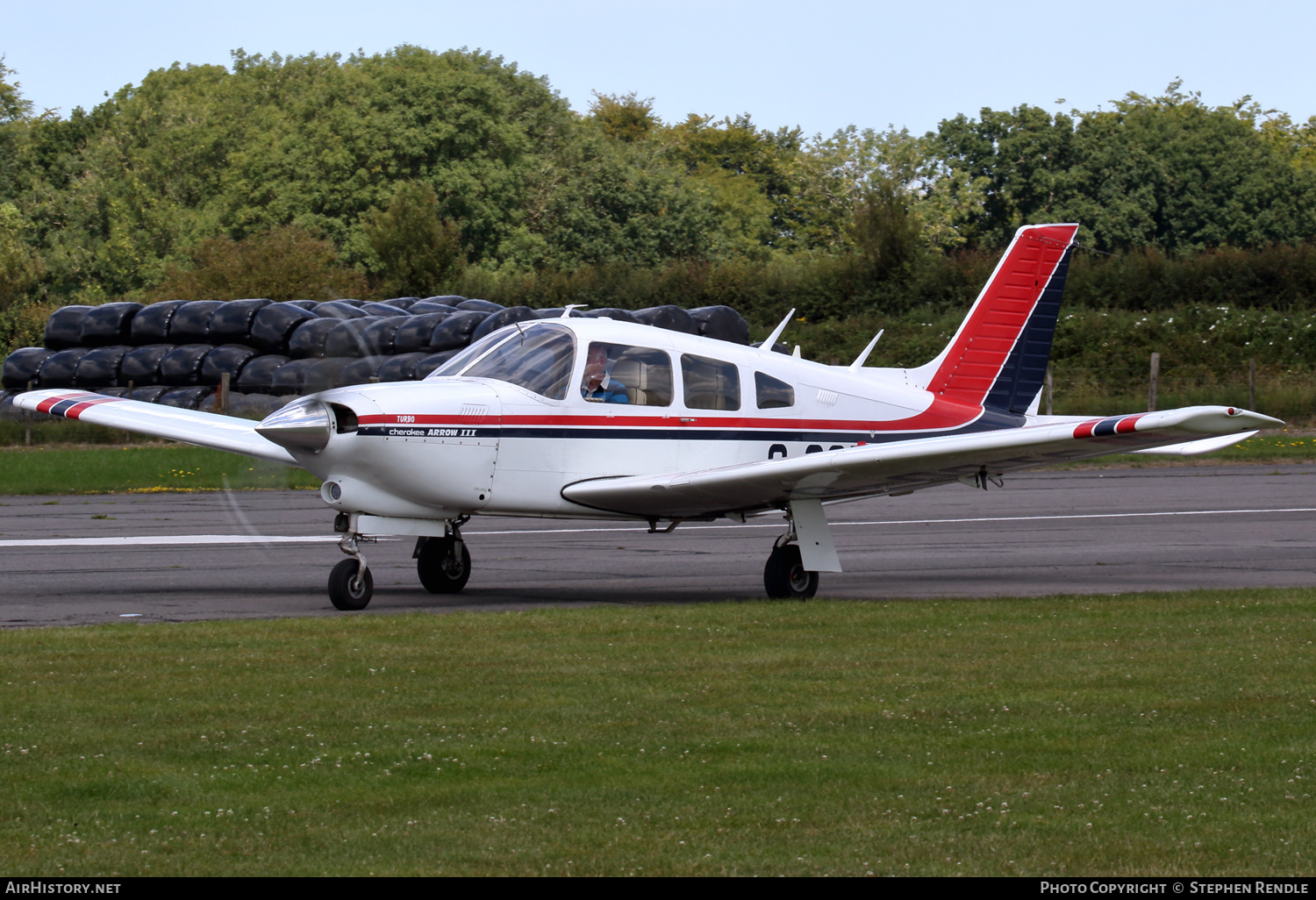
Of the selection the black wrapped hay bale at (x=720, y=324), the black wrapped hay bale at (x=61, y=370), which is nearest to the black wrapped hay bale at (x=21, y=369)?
the black wrapped hay bale at (x=61, y=370)

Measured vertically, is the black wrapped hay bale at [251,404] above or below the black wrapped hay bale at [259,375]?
below

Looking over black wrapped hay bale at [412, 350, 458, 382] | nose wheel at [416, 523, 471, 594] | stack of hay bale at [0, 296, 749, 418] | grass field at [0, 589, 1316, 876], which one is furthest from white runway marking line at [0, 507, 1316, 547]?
black wrapped hay bale at [412, 350, 458, 382]

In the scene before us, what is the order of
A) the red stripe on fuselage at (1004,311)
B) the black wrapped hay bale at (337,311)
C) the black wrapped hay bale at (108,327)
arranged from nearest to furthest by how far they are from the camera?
the red stripe on fuselage at (1004,311) → the black wrapped hay bale at (337,311) → the black wrapped hay bale at (108,327)

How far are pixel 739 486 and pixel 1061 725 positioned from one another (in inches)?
218

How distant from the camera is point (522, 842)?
219 inches

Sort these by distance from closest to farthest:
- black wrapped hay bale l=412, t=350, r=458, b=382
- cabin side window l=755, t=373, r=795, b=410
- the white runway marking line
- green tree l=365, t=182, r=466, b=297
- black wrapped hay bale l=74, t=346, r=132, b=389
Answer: cabin side window l=755, t=373, r=795, b=410
the white runway marking line
black wrapped hay bale l=412, t=350, r=458, b=382
black wrapped hay bale l=74, t=346, r=132, b=389
green tree l=365, t=182, r=466, b=297

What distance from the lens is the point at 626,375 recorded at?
13.4m

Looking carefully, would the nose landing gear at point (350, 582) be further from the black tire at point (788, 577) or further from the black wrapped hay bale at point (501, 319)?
the black wrapped hay bale at point (501, 319)

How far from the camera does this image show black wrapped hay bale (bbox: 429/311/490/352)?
102 ft

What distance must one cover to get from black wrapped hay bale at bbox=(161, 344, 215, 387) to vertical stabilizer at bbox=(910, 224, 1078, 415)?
70.8ft

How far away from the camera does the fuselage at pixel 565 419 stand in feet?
40.7

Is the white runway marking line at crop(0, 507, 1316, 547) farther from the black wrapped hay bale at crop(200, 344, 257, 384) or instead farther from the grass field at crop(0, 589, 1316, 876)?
the black wrapped hay bale at crop(200, 344, 257, 384)

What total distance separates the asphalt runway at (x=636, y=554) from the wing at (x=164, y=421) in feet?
3.13

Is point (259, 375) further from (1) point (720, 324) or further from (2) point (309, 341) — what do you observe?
(1) point (720, 324)
